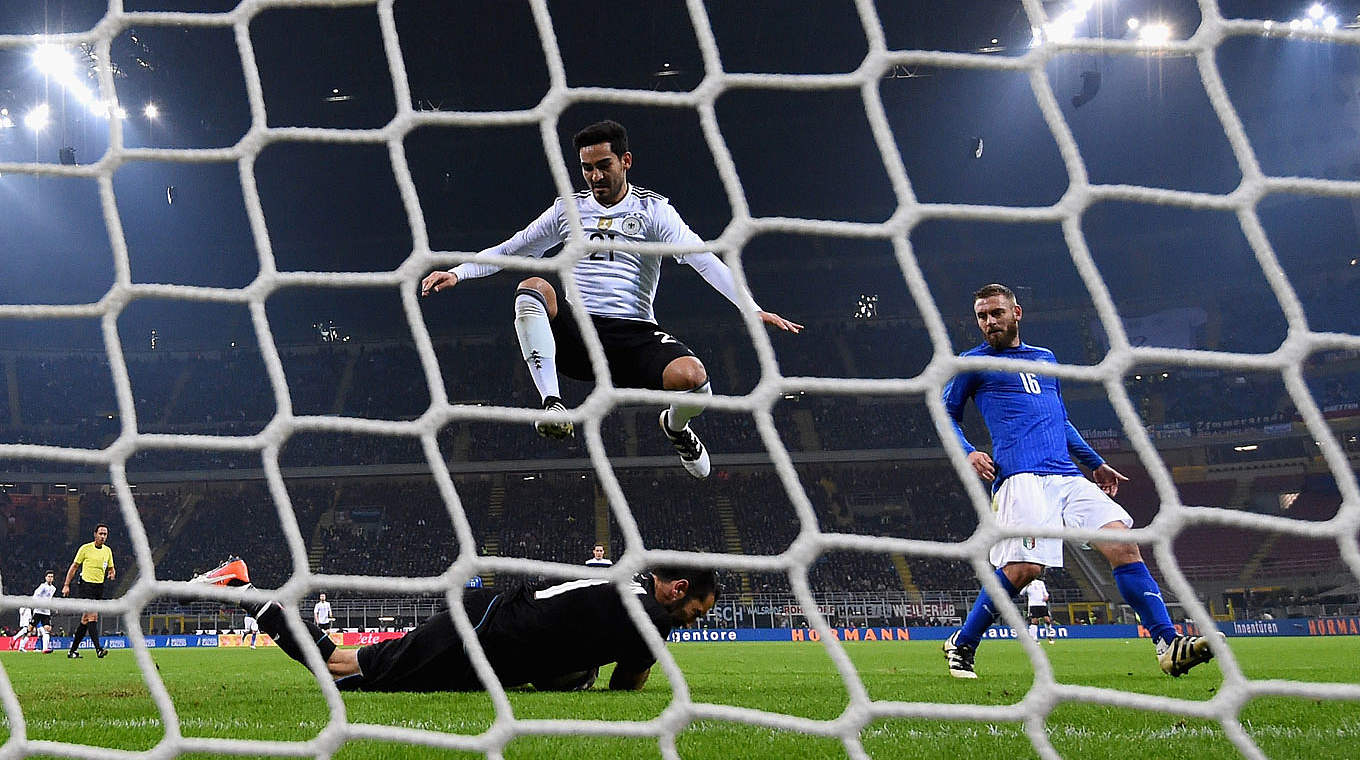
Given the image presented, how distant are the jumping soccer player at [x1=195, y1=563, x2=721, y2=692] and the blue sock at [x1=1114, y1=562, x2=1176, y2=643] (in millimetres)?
1611

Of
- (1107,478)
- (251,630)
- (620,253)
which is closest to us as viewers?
(620,253)

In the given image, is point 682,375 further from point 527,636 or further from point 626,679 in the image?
point 626,679

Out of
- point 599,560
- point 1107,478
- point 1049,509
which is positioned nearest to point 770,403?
point 1049,509

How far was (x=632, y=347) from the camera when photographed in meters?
3.27

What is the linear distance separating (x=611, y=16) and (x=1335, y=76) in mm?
13645

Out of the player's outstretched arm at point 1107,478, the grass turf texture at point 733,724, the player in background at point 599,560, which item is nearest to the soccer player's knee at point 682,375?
the player in background at point 599,560

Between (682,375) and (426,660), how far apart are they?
160 centimetres

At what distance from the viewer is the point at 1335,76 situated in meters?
18.0

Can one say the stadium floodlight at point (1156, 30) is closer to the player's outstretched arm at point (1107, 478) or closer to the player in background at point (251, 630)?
the player's outstretched arm at point (1107, 478)

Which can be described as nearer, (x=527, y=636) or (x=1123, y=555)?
(x=527, y=636)

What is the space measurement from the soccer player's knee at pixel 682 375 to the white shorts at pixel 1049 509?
141 cm

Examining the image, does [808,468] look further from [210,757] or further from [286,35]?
[210,757]

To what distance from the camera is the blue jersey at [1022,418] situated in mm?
3826

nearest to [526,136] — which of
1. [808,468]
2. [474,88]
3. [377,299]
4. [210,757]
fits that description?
[474,88]
